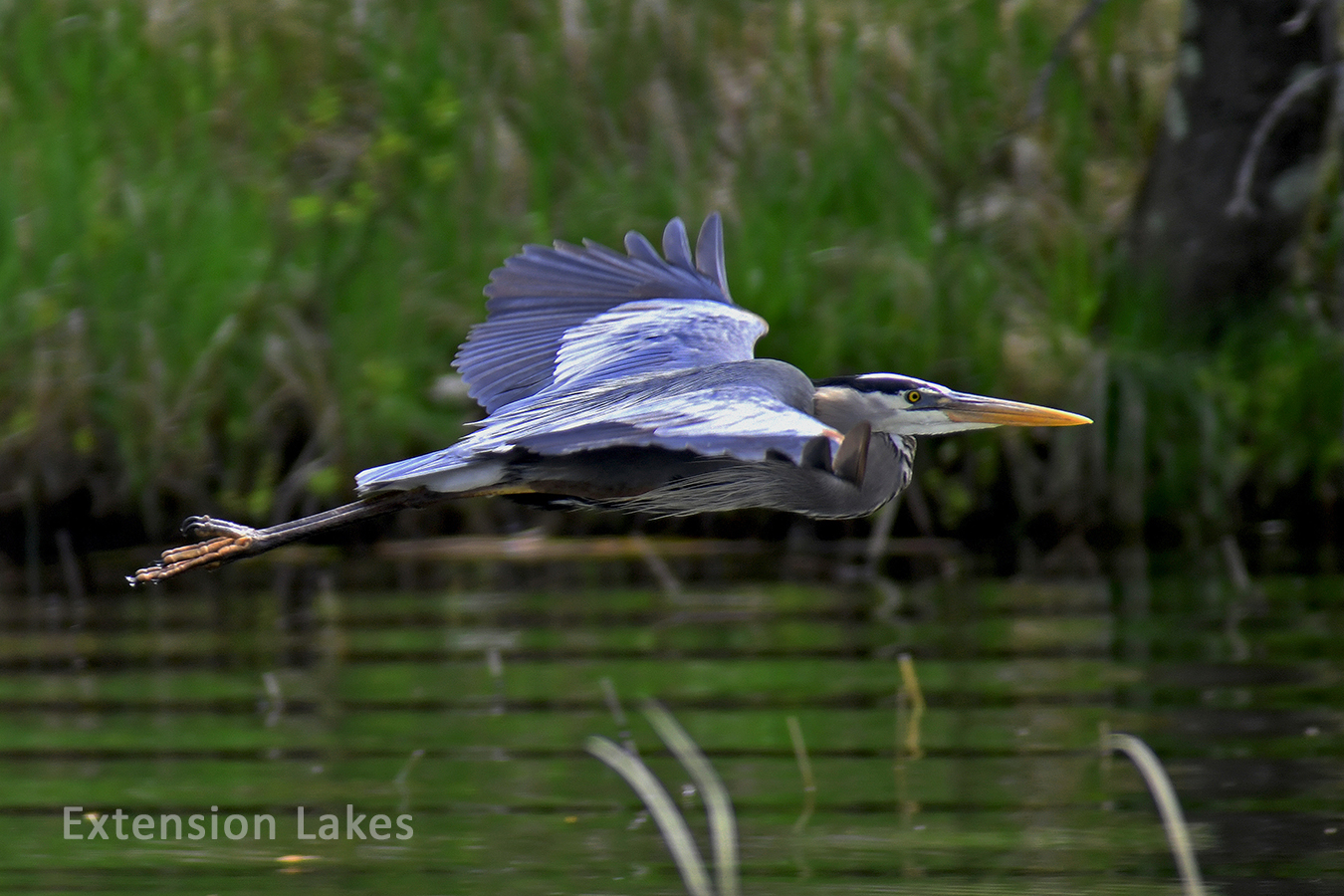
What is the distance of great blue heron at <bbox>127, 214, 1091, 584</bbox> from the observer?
313 centimetres

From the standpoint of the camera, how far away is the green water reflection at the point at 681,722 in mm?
4230

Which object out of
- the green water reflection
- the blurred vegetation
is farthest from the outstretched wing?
the blurred vegetation

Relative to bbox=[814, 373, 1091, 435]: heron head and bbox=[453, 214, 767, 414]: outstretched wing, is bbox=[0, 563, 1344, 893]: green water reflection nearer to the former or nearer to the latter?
bbox=[814, 373, 1091, 435]: heron head

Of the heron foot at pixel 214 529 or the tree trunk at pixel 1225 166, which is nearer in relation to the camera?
the heron foot at pixel 214 529

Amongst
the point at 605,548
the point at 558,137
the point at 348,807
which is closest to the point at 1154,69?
the point at 558,137

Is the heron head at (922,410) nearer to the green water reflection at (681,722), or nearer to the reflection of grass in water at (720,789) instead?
the reflection of grass in water at (720,789)

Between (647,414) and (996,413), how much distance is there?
904 mm

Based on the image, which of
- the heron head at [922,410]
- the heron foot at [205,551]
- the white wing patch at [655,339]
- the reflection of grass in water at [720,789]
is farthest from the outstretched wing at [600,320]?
the reflection of grass in water at [720,789]

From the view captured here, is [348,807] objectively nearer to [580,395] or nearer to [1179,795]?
[580,395]

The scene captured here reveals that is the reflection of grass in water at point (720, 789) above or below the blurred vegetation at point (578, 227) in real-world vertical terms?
below

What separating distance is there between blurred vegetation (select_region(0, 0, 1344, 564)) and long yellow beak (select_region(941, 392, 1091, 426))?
358 cm

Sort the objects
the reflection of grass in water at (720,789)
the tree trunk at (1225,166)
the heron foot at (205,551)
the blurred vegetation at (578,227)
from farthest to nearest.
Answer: the tree trunk at (1225,166)
the blurred vegetation at (578,227)
the heron foot at (205,551)
the reflection of grass in water at (720,789)

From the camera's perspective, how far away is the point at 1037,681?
593cm

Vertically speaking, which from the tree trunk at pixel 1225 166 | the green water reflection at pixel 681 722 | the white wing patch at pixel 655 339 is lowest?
the green water reflection at pixel 681 722
